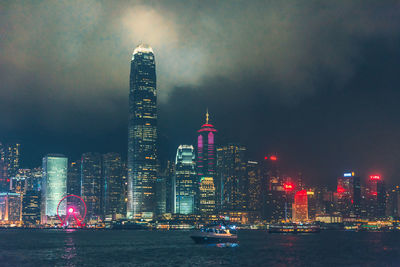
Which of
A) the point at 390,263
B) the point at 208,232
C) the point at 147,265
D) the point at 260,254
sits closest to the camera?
the point at 147,265

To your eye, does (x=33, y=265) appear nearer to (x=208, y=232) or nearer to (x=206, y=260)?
(x=206, y=260)

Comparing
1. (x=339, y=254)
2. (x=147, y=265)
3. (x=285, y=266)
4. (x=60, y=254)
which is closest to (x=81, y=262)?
(x=147, y=265)

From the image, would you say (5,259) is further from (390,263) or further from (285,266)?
(390,263)

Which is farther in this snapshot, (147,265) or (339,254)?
(339,254)

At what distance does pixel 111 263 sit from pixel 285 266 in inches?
1418

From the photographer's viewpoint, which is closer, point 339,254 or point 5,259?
point 5,259

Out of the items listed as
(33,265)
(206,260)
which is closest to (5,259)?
(33,265)

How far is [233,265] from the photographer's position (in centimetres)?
11400

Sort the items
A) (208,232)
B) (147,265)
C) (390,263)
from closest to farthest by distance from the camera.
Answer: (147,265), (390,263), (208,232)

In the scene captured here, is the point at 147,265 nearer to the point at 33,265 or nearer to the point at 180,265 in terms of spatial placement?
the point at 180,265

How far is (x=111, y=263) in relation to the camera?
11675 centimetres

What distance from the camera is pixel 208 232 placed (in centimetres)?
16525

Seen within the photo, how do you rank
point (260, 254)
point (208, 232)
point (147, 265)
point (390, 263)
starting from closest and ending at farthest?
point (147, 265) < point (390, 263) < point (260, 254) < point (208, 232)

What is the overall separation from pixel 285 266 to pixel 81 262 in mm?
43148
